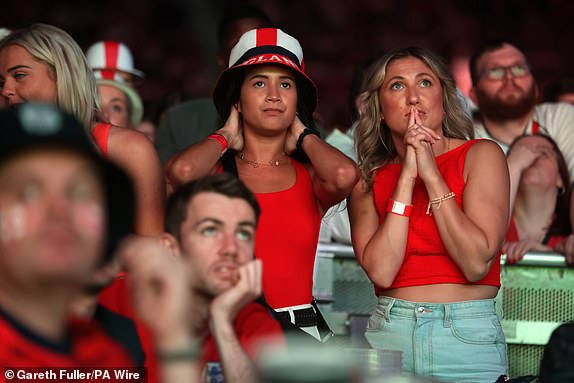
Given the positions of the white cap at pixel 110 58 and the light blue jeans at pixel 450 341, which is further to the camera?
the white cap at pixel 110 58

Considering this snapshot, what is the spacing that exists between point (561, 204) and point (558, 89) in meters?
2.06

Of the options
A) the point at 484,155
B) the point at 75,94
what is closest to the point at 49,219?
the point at 75,94

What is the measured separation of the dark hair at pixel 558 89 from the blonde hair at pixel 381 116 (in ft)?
9.12

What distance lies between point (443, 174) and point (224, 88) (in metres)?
0.93

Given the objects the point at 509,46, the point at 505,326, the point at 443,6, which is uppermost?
the point at 443,6

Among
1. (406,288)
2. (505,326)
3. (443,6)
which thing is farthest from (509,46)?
(443,6)

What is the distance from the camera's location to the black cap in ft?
5.46

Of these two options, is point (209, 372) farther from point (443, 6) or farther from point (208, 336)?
point (443, 6)

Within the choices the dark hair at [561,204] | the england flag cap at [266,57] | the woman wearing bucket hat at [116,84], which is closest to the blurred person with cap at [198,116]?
the woman wearing bucket hat at [116,84]

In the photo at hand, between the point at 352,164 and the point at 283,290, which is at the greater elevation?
the point at 352,164

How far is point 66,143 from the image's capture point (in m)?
1.68

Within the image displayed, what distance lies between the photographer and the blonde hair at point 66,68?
3.37 m

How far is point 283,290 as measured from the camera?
349 cm

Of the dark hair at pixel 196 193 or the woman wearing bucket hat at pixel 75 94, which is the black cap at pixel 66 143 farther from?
the woman wearing bucket hat at pixel 75 94
